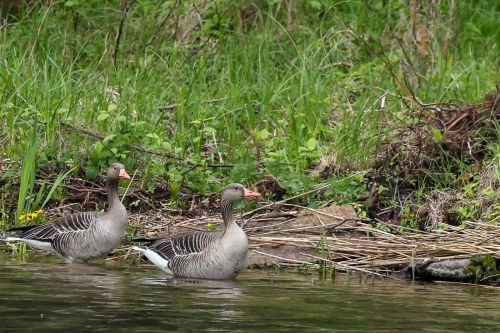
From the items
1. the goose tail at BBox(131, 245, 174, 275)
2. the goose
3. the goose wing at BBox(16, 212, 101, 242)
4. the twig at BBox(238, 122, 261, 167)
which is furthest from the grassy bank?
the goose

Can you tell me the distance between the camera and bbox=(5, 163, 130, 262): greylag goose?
1088 centimetres

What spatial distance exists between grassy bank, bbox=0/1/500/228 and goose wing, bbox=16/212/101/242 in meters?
0.61

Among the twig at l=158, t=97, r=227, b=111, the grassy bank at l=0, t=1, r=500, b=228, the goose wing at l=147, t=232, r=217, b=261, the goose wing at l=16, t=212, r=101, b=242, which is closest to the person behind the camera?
the goose wing at l=147, t=232, r=217, b=261

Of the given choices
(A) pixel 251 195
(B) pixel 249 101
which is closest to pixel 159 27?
(B) pixel 249 101

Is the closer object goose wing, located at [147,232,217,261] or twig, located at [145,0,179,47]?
goose wing, located at [147,232,217,261]

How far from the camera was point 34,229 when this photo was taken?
36.3 ft

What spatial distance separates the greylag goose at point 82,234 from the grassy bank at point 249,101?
0.66m

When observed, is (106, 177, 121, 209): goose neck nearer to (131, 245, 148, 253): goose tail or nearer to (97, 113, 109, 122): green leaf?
(131, 245, 148, 253): goose tail

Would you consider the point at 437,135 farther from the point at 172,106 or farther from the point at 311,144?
the point at 172,106

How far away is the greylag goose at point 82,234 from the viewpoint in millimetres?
10883

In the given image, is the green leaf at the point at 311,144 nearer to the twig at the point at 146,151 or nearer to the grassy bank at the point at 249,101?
the grassy bank at the point at 249,101

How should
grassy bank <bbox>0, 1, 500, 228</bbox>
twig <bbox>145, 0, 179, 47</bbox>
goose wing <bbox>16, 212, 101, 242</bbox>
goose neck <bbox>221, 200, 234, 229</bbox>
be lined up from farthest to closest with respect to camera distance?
twig <bbox>145, 0, 179, 47</bbox> < grassy bank <bbox>0, 1, 500, 228</bbox> < goose wing <bbox>16, 212, 101, 242</bbox> < goose neck <bbox>221, 200, 234, 229</bbox>

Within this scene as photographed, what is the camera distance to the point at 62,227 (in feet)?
36.5

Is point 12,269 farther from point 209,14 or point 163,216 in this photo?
point 209,14
